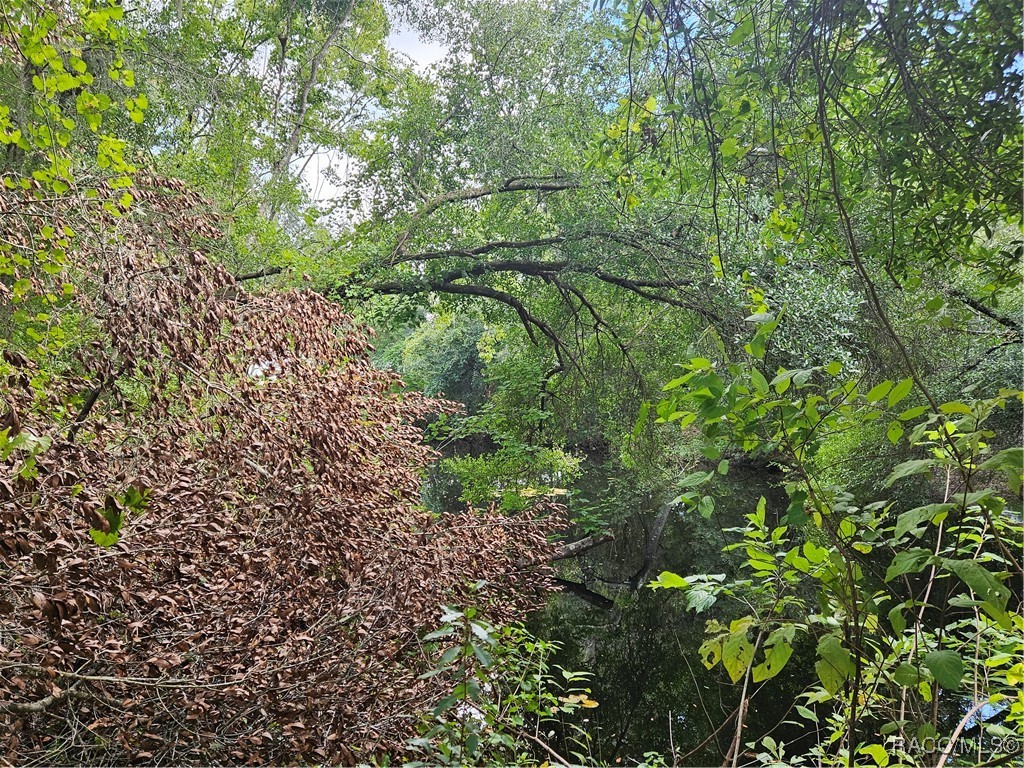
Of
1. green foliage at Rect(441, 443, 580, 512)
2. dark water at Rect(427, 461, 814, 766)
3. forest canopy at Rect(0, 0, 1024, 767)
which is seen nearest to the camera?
forest canopy at Rect(0, 0, 1024, 767)

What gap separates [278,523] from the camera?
137 inches

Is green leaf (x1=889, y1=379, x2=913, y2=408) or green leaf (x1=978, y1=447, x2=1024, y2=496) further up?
green leaf (x1=889, y1=379, x2=913, y2=408)

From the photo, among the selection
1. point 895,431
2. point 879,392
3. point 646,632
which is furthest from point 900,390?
point 646,632

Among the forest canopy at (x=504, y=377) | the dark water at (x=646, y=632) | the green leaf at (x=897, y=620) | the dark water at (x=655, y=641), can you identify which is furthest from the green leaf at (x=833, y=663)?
the dark water at (x=655, y=641)

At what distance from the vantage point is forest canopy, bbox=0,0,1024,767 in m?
1.61

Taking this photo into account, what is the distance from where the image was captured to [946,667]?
3.53 ft

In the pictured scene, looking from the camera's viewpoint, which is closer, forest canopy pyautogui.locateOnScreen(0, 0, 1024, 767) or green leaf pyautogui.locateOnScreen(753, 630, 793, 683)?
green leaf pyautogui.locateOnScreen(753, 630, 793, 683)

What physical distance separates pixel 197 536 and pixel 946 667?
2665 mm

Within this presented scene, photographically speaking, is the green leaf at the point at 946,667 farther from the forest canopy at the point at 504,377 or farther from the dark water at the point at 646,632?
the dark water at the point at 646,632

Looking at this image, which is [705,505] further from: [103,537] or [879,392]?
[103,537]

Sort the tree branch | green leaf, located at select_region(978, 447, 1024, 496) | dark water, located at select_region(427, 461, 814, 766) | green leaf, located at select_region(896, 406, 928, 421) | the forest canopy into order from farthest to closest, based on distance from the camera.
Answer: the tree branch < dark water, located at select_region(427, 461, 814, 766) < the forest canopy < green leaf, located at select_region(896, 406, 928, 421) < green leaf, located at select_region(978, 447, 1024, 496)

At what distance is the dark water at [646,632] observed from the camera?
6707 millimetres

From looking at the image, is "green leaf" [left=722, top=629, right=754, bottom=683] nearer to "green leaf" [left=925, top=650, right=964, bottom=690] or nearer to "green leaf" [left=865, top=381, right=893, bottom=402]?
"green leaf" [left=925, top=650, right=964, bottom=690]

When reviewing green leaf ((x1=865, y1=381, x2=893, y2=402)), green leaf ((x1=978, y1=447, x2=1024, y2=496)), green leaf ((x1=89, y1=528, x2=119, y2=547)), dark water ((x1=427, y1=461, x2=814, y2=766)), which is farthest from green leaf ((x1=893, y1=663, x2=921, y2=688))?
dark water ((x1=427, y1=461, x2=814, y2=766))
